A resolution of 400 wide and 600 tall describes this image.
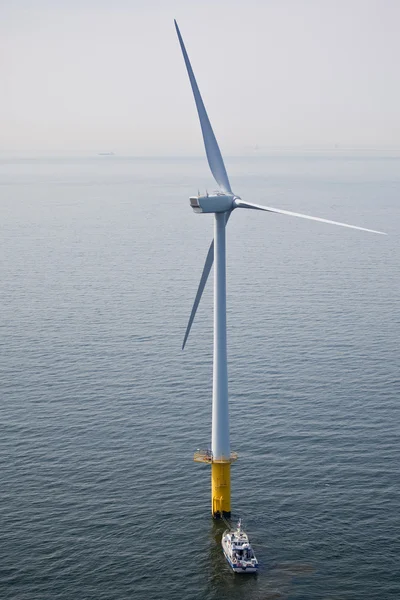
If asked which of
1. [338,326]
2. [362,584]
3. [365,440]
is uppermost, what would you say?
[338,326]

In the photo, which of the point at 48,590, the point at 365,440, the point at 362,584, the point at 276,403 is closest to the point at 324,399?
the point at 276,403

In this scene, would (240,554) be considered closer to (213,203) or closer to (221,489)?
(221,489)

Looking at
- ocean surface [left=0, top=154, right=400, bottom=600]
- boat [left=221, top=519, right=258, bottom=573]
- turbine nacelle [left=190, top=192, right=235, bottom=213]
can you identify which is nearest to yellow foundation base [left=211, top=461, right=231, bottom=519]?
ocean surface [left=0, top=154, right=400, bottom=600]

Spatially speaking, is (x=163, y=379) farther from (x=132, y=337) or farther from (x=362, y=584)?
(x=362, y=584)

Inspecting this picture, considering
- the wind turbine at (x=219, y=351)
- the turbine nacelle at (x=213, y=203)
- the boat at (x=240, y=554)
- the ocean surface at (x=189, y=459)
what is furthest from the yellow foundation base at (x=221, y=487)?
the turbine nacelle at (x=213, y=203)

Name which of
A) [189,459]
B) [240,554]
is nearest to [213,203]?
[189,459]

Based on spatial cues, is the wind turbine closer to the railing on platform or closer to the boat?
the railing on platform

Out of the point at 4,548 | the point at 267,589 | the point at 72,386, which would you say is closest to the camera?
the point at 267,589
